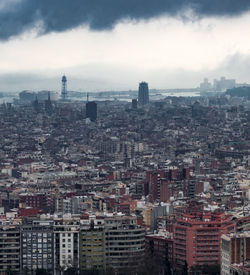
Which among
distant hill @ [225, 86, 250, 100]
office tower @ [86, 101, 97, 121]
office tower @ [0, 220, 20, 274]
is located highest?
office tower @ [0, 220, 20, 274]

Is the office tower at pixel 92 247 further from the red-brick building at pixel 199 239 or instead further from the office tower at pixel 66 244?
the red-brick building at pixel 199 239

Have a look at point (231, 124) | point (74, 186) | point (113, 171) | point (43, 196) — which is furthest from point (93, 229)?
point (231, 124)

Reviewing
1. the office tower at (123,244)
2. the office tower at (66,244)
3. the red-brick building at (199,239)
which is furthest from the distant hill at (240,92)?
the office tower at (66,244)

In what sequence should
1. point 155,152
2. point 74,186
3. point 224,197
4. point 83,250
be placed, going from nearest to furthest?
point 83,250 < point 224,197 < point 74,186 < point 155,152

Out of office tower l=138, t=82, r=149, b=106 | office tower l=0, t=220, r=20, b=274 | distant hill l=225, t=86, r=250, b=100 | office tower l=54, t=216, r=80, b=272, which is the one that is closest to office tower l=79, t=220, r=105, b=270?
office tower l=54, t=216, r=80, b=272

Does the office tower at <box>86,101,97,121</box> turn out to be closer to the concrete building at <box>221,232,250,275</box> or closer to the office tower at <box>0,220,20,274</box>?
the office tower at <box>0,220,20,274</box>

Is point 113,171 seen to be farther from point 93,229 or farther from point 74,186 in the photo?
point 93,229
